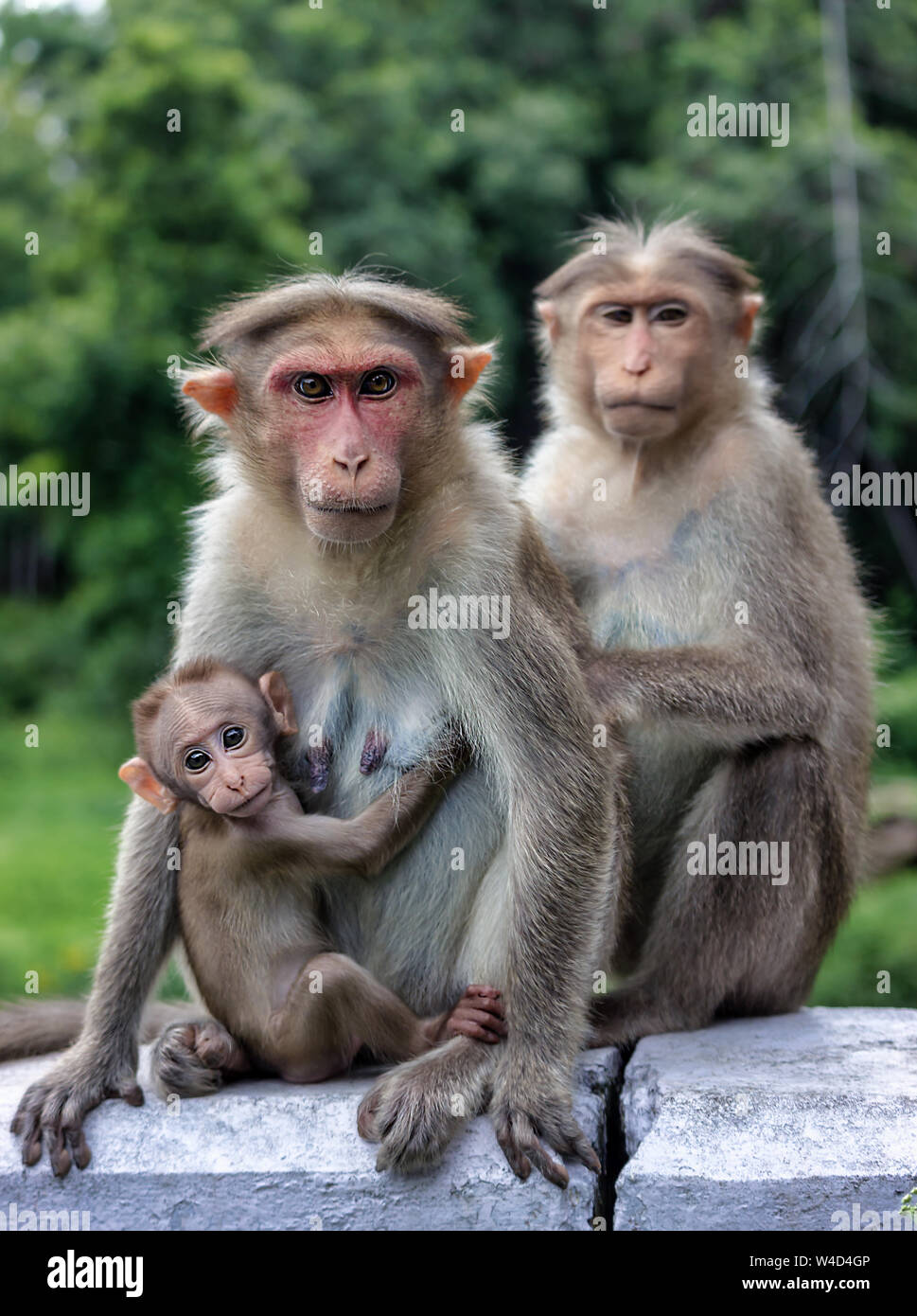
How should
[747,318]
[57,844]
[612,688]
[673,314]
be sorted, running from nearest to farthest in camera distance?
[612,688] → [673,314] → [747,318] → [57,844]

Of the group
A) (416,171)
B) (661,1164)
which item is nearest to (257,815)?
(661,1164)

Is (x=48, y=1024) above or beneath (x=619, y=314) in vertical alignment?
beneath

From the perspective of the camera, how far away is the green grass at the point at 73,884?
12.4 meters

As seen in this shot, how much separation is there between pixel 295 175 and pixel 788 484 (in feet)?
45.7

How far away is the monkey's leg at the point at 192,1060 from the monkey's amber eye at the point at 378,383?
→ 2.08m

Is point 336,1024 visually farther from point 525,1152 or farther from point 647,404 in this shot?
point 647,404

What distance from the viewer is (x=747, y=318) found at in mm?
6195

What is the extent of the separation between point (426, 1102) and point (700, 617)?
2220mm

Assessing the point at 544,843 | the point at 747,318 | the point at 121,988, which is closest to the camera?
the point at 544,843

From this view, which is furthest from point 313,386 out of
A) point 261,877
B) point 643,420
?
point 643,420

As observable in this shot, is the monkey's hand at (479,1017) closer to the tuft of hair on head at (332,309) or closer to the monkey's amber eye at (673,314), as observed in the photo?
the tuft of hair on head at (332,309)

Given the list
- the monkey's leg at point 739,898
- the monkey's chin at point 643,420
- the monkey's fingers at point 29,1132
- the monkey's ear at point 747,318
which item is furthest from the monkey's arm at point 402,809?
the monkey's ear at point 747,318

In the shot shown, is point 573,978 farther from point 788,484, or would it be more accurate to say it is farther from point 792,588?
point 788,484

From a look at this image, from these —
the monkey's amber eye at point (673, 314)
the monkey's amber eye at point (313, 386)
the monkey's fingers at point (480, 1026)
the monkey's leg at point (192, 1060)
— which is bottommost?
the monkey's leg at point (192, 1060)
